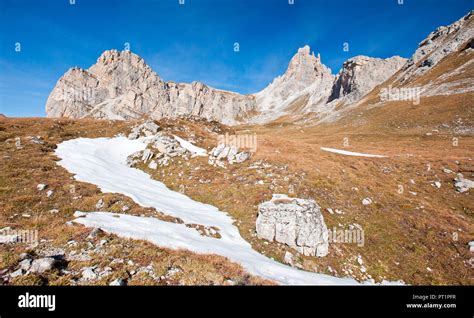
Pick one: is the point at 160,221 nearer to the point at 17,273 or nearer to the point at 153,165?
the point at 17,273

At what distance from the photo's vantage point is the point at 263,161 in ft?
98.6

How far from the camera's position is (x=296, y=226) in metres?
15.4

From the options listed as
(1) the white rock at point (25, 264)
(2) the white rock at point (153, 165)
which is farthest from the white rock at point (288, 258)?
(2) the white rock at point (153, 165)

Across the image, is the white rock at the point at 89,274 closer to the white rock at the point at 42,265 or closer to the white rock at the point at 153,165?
the white rock at the point at 42,265

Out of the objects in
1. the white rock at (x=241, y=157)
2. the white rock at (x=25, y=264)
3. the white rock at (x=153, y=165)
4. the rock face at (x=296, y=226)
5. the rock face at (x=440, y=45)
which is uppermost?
the rock face at (x=440, y=45)

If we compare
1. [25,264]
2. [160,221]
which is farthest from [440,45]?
[25,264]

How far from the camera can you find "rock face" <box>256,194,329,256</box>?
49.4 feet

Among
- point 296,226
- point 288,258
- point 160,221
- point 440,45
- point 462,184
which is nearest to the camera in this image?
point 288,258

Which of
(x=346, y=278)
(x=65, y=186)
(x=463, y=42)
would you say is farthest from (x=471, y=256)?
(x=463, y=42)

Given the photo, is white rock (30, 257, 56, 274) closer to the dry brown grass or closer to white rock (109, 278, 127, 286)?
the dry brown grass

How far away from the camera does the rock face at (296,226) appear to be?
593 inches

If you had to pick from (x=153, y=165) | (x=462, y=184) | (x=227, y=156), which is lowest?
(x=462, y=184)
